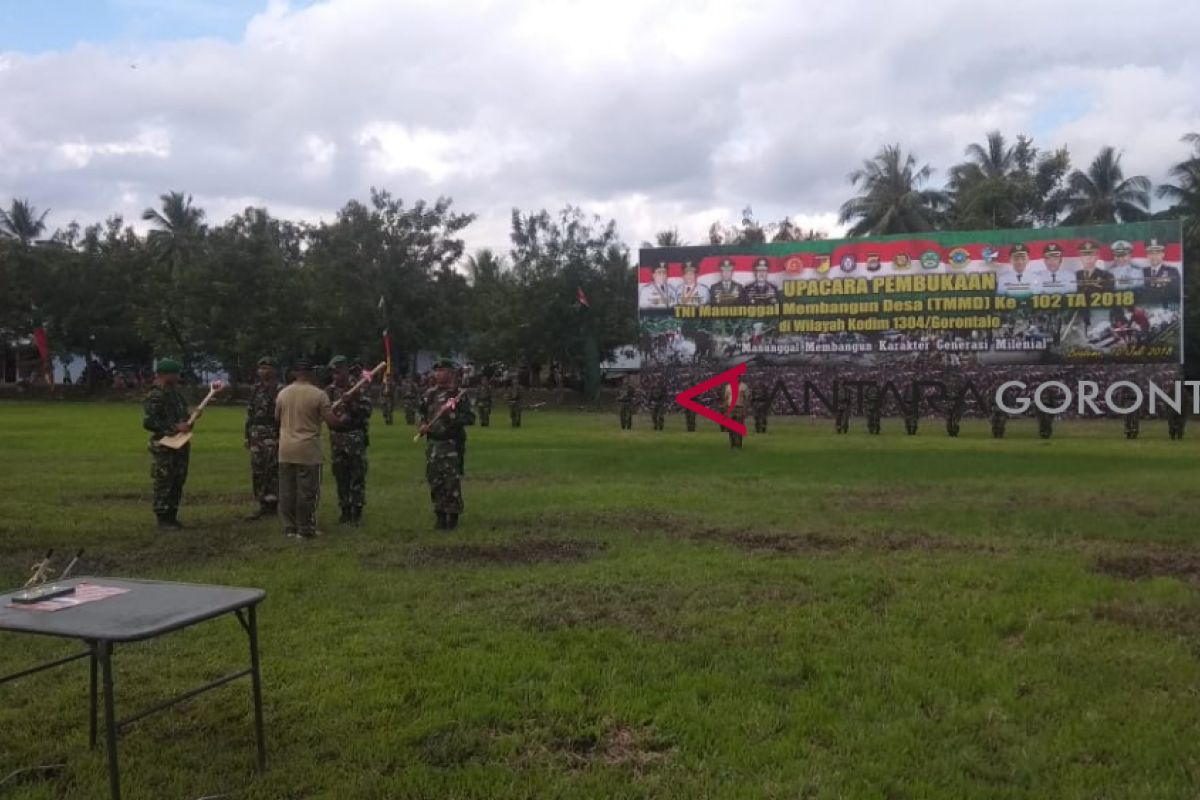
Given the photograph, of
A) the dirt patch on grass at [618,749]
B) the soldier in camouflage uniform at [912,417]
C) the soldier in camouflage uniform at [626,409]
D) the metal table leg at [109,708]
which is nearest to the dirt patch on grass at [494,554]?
the dirt patch on grass at [618,749]

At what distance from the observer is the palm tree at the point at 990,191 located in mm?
43750

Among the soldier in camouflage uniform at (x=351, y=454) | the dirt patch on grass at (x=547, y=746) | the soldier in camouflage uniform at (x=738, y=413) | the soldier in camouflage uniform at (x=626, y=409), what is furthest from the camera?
the soldier in camouflage uniform at (x=626, y=409)

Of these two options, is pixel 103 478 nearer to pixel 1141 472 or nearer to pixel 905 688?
pixel 905 688

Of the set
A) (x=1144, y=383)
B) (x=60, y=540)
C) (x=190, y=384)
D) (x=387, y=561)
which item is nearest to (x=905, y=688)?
(x=387, y=561)

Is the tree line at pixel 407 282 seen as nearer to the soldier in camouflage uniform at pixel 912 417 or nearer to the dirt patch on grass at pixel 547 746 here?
the soldier in camouflage uniform at pixel 912 417

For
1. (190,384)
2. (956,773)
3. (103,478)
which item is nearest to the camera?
(956,773)

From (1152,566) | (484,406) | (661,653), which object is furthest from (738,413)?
(661,653)

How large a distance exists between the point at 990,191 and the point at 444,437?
Answer: 1530 inches

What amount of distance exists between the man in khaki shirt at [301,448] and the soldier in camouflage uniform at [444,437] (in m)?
0.95

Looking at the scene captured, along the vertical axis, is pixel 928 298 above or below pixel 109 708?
above

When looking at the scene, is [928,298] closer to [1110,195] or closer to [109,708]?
[1110,195]

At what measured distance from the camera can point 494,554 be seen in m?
8.73

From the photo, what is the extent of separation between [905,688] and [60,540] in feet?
26.0

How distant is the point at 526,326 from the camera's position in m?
42.2
